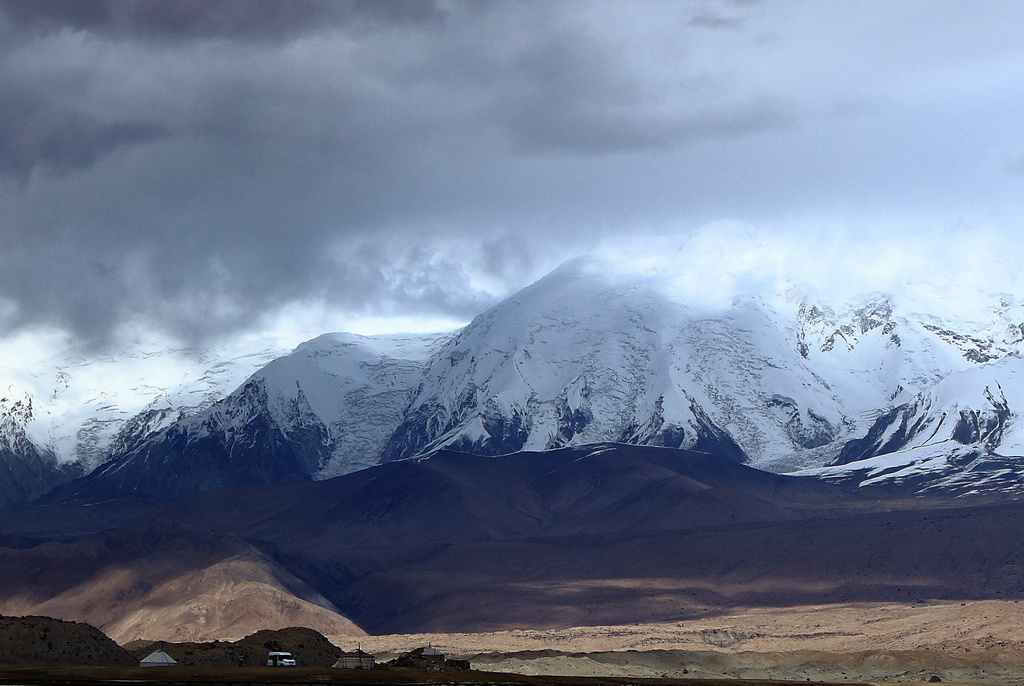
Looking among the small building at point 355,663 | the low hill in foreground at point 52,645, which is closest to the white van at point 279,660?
the small building at point 355,663

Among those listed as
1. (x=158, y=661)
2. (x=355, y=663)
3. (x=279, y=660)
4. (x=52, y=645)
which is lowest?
(x=355, y=663)

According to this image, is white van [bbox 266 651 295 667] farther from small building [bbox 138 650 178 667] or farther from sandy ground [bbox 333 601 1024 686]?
sandy ground [bbox 333 601 1024 686]

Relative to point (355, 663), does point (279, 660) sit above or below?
above

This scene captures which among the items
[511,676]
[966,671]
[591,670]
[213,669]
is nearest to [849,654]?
[966,671]

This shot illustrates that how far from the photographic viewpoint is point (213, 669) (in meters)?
100

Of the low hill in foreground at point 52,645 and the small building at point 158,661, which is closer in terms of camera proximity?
the low hill in foreground at point 52,645

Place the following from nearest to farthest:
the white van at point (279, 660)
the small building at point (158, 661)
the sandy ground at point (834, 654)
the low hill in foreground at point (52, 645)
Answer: the low hill in foreground at point (52, 645) < the small building at point (158, 661) < the white van at point (279, 660) < the sandy ground at point (834, 654)

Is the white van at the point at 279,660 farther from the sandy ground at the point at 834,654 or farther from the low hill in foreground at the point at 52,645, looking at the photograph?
the sandy ground at the point at 834,654

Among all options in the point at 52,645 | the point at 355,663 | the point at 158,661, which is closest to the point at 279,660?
the point at 158,661

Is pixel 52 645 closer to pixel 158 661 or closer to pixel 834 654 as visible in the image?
pixel 158 661

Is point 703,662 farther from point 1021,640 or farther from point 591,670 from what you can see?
point 1021,640

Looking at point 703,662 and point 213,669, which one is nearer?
point 213,669

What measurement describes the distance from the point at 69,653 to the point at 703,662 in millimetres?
68195

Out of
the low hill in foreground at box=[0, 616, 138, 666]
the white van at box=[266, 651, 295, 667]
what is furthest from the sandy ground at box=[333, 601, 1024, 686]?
the low hill in foreground at box=[0, 616, 138, 666]
